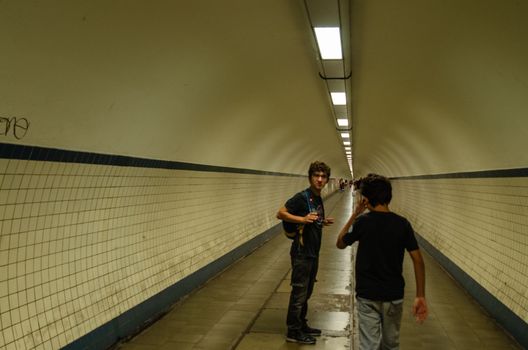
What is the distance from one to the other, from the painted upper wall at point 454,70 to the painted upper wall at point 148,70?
0.82 metres

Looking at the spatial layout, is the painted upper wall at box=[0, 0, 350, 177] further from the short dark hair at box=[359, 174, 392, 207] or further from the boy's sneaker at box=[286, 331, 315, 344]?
the boy's sneaker at box=[286, 331, 315, 344]

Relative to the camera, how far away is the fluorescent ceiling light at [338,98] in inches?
299

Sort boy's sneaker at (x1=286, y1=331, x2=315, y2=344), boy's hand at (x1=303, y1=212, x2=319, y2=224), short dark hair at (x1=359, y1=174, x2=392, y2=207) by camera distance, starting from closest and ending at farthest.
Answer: short dark hair at (x1=359, y1=174, x2=392, y2=207), boy's hand at (x1=303, y1=212, x2=319, y2=224), boy's sneaker at (x1=286, y1=331, x2=315, y2=344)

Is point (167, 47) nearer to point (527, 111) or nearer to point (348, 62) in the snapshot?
point (348, 62)

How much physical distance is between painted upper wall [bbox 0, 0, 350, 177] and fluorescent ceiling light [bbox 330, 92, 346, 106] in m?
0.27

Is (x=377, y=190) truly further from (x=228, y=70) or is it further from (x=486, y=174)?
(x=486, y=174)

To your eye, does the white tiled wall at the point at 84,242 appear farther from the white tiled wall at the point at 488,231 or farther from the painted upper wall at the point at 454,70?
the white tiled wall at the point at 488,231

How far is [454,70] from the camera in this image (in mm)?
4961

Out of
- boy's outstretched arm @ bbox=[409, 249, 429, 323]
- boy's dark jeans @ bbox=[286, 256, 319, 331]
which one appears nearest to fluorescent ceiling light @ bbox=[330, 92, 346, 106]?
boy's dark jeans @ bbox=[286, 256, 319, 331]

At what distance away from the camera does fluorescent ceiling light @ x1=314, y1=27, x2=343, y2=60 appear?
15.6 ft

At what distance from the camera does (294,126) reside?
10750 millimetres

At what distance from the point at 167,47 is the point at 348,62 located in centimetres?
262

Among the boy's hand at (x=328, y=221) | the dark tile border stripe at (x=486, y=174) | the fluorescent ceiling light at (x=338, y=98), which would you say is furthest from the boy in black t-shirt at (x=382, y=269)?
the fluorescent ceiling light at (x=338, y=98)

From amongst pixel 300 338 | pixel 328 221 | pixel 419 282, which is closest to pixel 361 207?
A: pixel 419 282
